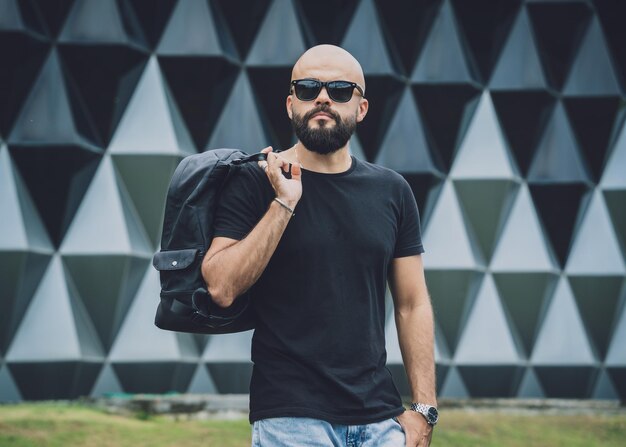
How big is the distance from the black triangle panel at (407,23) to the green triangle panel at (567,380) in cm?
499

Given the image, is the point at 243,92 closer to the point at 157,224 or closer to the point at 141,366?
the point at 157,224

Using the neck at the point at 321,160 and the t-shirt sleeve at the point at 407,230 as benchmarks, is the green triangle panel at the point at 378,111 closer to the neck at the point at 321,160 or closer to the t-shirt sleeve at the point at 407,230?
the t-shirt sleeve at the point at 407,230

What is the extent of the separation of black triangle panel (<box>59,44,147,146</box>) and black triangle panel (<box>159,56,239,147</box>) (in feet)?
1.58

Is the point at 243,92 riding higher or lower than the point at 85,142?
higher

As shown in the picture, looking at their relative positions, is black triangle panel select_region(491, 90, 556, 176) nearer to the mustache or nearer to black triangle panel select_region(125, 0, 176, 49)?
black triangle panel select_region(125, 0, 176, 49)

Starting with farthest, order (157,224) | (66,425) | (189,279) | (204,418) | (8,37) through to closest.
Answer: (157,224), (8,37), (204,418), (66,425), (189,279)

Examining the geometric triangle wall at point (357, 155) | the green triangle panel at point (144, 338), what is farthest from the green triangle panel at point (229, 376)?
the green triangle panel at point (144, 338)

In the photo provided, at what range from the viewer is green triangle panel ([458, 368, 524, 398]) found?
48.0 ft

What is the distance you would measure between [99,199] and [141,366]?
7.90ft

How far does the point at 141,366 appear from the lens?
1367 cm

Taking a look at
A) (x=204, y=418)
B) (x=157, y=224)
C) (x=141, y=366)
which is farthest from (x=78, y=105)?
(x=204, y=418)

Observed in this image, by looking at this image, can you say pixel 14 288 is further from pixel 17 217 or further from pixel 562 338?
pixel 562 338

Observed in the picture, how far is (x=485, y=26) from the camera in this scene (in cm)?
1485

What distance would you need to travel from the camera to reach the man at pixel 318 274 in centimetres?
345
